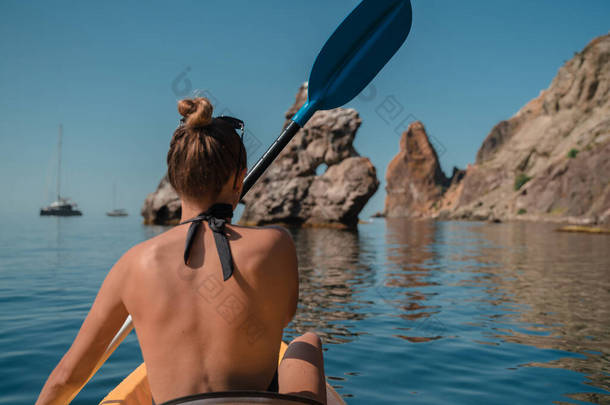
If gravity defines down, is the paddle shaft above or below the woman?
above

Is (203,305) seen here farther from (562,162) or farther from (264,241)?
(562,162)

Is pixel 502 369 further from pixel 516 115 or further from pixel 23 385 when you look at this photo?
pixel 516 115

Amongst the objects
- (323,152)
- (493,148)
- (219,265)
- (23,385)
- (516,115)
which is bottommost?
(23,385)

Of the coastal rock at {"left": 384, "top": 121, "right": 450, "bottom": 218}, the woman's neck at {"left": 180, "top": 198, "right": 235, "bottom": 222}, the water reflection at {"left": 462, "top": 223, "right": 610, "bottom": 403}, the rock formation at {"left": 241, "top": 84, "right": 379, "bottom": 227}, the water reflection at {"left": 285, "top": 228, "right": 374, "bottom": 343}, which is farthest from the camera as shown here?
the coastal rock at {"left": 384, "top": 121, "right": 450, "bottom": 218}

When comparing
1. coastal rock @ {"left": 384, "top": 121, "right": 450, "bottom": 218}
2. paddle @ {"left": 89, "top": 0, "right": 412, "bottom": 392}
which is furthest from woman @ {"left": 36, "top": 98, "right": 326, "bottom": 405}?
coastal rock @ {"left": 384, "top": 121, "right": 450, "bottom": 218}

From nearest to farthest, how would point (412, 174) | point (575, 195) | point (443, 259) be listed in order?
point (443, 259), point (575, 195), point (412, 174)

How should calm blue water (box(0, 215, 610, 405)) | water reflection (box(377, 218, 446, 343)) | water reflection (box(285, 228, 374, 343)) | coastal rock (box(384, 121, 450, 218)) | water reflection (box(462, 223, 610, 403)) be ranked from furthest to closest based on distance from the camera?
coastal rock (box(384, 121, 450, 218))
water reflection (box(285, 228, 374, 343))
water reflection (box(377, 218, 446, 343))
water reflection (box(462, 223, 610, 403))
calm blue water (box(0, 215, 610, 405))

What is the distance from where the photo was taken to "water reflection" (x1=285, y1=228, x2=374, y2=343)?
541 cm

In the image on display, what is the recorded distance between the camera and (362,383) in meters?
3.74

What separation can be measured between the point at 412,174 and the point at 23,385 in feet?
445

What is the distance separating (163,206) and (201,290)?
3770 cm

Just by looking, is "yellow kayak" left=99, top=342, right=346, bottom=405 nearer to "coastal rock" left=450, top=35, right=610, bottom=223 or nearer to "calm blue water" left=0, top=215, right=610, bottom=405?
"calm blue water" left=0, top=215, right=610, bottom=405

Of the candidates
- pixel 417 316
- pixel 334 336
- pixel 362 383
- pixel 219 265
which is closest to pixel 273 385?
pixel 219 265

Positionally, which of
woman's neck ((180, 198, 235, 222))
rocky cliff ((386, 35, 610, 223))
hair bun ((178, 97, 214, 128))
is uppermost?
rocky cliff ((386, 35, 610, 223))
